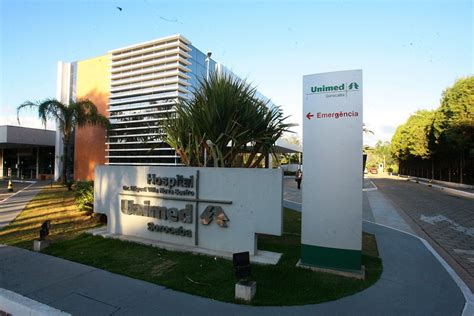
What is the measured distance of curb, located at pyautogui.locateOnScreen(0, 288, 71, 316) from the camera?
402 centimetres

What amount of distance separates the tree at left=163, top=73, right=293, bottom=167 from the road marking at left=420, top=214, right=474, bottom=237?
6.84 meters

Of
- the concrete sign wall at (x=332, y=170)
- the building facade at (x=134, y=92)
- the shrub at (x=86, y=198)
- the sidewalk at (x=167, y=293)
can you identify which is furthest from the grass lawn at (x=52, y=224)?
the building facade at (x=134, y=92)

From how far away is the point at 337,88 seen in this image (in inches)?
220

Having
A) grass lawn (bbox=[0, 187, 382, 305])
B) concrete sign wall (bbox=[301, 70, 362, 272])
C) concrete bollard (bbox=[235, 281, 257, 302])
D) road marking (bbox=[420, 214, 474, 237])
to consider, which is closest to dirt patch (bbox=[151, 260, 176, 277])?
grass lawn (bbox=[0, 187, 382, 305])

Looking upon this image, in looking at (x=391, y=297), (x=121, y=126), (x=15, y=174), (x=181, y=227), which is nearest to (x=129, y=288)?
(x=181, y=227)

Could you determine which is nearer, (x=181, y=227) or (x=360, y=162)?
(x=360, y=162)

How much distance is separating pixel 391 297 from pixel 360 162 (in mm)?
2101

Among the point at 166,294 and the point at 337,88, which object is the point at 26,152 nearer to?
the point at 166,294

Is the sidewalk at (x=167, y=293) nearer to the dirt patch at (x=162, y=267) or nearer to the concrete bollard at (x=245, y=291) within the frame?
the concrete bollard at (x=245, y=291)

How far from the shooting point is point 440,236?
30.9 feet

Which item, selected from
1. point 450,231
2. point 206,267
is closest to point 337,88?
point 206,267

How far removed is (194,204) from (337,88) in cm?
374

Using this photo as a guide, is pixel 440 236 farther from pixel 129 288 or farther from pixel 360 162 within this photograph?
pixel 129 288

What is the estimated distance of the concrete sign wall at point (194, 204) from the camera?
247 inches
